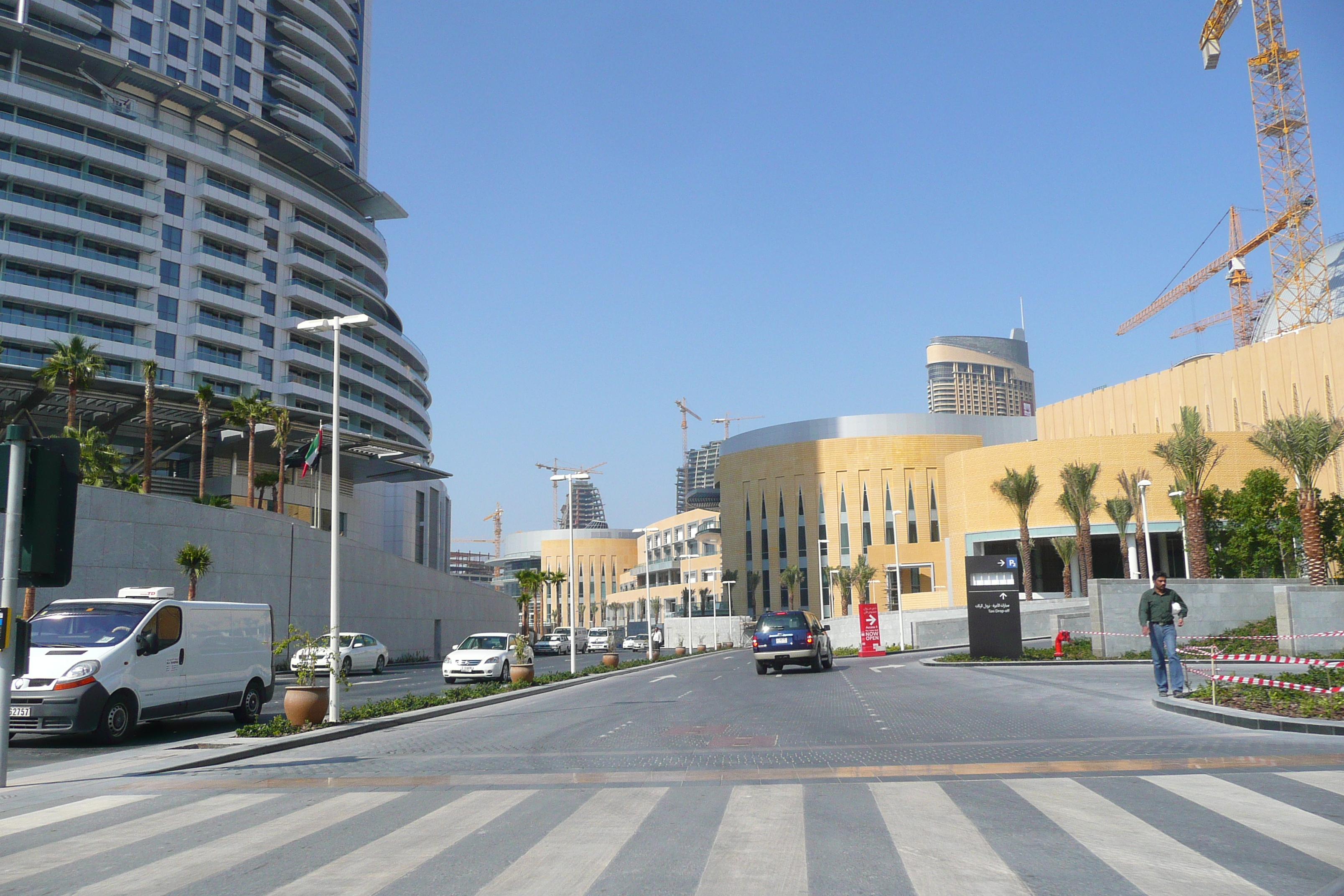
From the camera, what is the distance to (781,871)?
6.07m

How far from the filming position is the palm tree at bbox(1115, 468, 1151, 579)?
218 feet

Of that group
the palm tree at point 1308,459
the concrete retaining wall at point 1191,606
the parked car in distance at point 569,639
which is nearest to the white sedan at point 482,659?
the concrete retaining wall at point 1191,606

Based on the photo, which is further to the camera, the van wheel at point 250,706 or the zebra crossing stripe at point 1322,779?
the van wheel at point 250,706

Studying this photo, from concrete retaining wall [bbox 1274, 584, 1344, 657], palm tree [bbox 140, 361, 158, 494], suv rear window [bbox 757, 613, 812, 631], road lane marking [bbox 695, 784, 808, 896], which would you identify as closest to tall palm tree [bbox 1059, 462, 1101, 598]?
concrete retaining wall [bbox 1274, 584, 1344, 657]

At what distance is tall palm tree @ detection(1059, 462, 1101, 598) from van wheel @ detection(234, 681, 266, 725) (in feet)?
169

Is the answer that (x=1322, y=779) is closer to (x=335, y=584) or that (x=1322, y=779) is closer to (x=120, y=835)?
(x=120, y=835)

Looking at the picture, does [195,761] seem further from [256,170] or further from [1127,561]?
[1127,561]

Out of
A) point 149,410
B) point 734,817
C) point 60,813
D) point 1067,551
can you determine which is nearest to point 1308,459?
point 734,817

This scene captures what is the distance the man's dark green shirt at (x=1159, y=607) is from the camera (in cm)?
1557

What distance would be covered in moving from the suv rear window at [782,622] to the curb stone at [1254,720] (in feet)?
53.1

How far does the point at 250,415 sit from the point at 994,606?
4075 centimetres

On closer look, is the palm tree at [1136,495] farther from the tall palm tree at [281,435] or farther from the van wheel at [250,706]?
the van wheel at [250,706]

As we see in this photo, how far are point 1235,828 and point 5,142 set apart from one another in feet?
227

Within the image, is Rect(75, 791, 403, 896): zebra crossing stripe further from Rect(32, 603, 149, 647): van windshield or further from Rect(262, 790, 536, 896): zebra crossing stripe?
Rect(32, 603, 149, 647): van windshield
